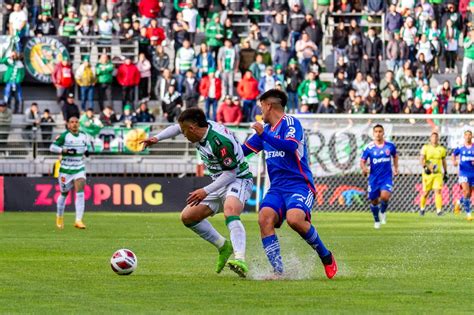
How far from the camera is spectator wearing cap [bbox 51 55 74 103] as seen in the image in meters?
38.8

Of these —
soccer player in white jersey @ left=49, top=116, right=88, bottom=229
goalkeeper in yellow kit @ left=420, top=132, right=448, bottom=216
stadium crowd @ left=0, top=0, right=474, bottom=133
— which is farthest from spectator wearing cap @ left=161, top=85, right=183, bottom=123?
soccer player in white jersey @ left=49, top=116, right=88, bottom=229

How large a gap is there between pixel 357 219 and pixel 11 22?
1359cm

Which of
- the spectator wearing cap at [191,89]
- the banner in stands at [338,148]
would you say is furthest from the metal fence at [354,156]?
the spectator wearing cap at [191,89]

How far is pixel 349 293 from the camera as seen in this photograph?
1248cm

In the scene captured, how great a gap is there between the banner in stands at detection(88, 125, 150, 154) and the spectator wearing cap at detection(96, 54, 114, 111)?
7.55ft

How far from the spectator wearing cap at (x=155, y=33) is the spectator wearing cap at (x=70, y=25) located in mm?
2286

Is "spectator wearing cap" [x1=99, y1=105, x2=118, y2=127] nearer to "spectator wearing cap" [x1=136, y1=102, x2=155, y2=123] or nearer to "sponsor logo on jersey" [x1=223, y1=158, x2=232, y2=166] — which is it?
"spectator wearing cap" [x1=136, y1=102, x2=155, y2=123]

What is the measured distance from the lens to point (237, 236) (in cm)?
1435

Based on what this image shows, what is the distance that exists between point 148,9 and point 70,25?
2.53 meters

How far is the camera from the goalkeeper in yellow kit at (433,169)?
34250 millimetres

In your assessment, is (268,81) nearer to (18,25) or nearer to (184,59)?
(184,59)

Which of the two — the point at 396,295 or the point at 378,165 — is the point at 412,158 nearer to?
the point at 378,165

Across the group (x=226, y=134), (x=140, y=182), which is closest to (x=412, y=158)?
(x=140, y=182)

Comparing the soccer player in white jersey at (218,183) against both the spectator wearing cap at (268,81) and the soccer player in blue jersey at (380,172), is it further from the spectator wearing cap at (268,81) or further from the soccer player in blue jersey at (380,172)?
the spectator wearing cap at (268,81)
